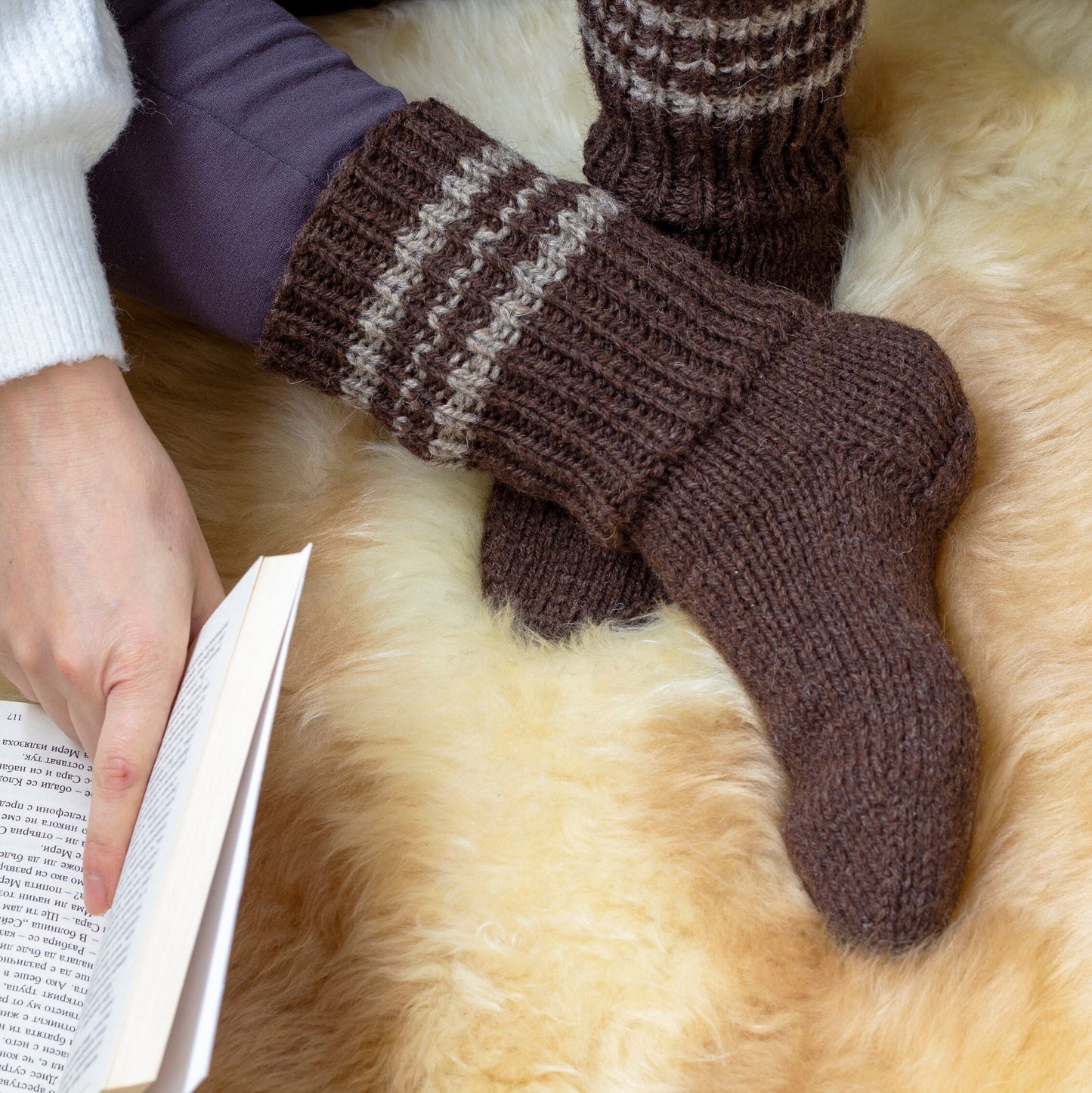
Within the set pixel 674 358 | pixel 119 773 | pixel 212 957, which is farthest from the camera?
pixel 674 358

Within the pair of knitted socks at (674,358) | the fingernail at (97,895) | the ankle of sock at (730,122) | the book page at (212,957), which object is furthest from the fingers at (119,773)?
the ankle of sock at (730,122)

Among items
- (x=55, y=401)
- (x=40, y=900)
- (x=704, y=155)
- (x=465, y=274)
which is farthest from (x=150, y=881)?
(x=704, y=155)

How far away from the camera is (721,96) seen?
57 cm

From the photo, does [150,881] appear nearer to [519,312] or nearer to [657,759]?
[657,759]

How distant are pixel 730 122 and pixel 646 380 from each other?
0.15 metres

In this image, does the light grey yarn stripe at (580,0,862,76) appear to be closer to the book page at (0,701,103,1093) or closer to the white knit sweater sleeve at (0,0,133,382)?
the white knit sweater sleeve at (0,0,133,382)

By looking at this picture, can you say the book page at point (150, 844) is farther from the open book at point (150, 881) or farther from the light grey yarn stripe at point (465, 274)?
the light grey yarn stripe at point (465, 274)

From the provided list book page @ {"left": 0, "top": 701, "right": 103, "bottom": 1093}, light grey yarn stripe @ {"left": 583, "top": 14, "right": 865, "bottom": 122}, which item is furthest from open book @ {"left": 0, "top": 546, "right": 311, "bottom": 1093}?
light grey yarn stripe @ {"left": 583, "top": 14, "right": 865, "bottom": 122}

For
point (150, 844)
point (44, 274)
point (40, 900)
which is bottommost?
point (40, 900)

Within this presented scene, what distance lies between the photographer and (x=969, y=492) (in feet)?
1.97

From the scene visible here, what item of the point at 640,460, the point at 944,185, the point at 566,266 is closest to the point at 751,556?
the point at 640,460

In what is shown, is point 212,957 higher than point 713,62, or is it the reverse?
point 713,62

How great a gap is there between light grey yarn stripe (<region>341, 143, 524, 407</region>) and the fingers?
220 mm

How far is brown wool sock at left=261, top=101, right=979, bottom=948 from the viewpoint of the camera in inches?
22.5
